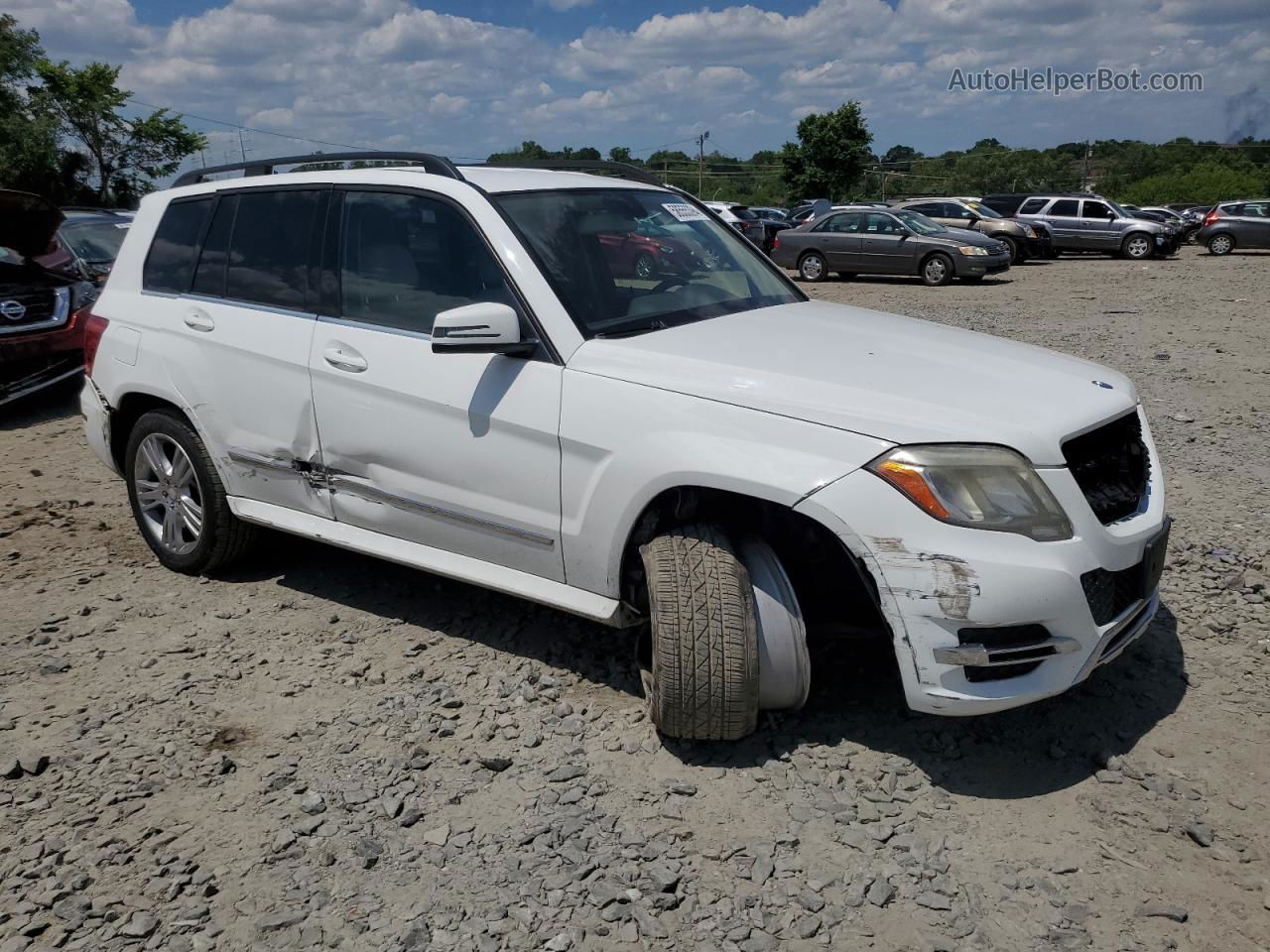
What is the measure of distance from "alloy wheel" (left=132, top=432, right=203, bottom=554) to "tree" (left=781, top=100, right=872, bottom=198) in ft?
159

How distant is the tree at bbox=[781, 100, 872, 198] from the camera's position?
162ft

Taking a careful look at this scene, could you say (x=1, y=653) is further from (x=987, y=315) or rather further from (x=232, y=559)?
(x=987, y=315)

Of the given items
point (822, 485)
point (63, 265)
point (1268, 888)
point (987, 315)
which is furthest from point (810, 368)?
point (987, 315)

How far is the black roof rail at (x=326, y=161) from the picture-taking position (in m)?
4.02

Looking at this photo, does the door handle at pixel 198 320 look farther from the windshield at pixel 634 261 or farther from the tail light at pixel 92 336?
the windshield at pixel 634 261

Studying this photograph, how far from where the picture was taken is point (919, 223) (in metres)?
20.3

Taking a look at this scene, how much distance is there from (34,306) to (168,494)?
469 cm

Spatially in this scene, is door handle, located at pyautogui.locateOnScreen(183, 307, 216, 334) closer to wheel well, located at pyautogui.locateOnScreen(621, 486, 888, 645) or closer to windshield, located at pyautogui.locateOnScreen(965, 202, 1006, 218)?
wheel well, located at pyautogui.locateOnScreen(621, 486, 888, 645)

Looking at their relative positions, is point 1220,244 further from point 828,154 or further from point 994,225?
point 828,154

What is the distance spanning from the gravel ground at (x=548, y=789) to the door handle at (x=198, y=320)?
1219mm

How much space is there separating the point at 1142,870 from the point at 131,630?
3.89 metres

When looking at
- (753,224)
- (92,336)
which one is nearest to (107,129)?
(753,224)

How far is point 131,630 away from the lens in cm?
439

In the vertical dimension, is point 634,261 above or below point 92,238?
below
